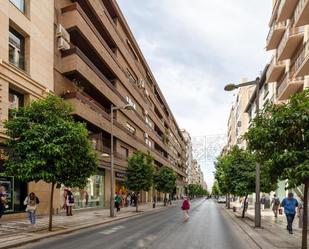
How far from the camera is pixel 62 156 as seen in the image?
17375mm

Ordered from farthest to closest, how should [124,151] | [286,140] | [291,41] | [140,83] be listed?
[140,83] → [124,151] → [291,41] → [286,140]

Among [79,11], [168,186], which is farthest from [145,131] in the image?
[79,11]

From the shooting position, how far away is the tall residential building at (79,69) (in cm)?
2438

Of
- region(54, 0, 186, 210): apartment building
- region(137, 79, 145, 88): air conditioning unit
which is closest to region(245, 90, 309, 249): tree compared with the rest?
region(54, 0, 186, 210): apartment building

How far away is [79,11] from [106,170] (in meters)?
17.5

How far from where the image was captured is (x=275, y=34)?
37.6 metres

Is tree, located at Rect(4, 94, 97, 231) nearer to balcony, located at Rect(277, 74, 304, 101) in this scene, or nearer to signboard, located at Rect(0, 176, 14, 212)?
signboard, located at Rect(0, 176, 14, 212)

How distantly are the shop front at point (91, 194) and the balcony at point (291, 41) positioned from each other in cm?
1962

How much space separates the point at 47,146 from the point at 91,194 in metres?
22.6

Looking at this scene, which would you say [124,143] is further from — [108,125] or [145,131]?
[145,131]

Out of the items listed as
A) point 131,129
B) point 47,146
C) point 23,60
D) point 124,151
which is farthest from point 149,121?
point 47,146

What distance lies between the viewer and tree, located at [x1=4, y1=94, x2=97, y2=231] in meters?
17.1

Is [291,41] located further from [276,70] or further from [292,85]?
[276,70]

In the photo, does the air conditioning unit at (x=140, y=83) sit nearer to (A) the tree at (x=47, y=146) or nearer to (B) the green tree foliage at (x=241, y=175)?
(B) the green tree foliage at (x=241, y=175)
